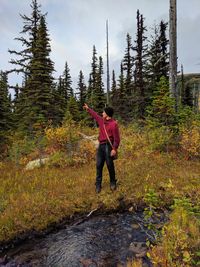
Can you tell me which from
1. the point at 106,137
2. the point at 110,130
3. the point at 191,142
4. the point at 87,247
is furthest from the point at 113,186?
the point at 191,142

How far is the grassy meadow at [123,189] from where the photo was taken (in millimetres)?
4910

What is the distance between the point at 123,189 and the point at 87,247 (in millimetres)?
2962

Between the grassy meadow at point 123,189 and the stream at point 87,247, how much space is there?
1.33 ft

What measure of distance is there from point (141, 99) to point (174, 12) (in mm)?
9604

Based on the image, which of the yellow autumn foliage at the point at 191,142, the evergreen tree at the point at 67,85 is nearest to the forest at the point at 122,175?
the yellow autumn foliage at the point at 191,142

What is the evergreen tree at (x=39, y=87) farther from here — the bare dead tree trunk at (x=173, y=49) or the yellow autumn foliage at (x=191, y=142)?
the yellow autumn foliage at (x=191, y=142)

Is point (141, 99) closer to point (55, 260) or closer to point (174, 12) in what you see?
point (174, 12)

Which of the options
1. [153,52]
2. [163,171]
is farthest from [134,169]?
[153,52]

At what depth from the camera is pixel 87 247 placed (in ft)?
19.7

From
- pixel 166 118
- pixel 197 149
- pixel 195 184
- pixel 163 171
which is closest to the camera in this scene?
pixel 195 184

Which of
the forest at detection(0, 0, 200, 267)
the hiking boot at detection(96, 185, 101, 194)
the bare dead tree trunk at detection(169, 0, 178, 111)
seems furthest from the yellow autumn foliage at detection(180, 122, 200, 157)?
the hiking boot at detection(96, 185, 101, 194)

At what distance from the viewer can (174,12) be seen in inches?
629

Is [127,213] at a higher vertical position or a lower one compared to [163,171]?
lower

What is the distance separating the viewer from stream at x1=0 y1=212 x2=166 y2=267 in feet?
17.8
